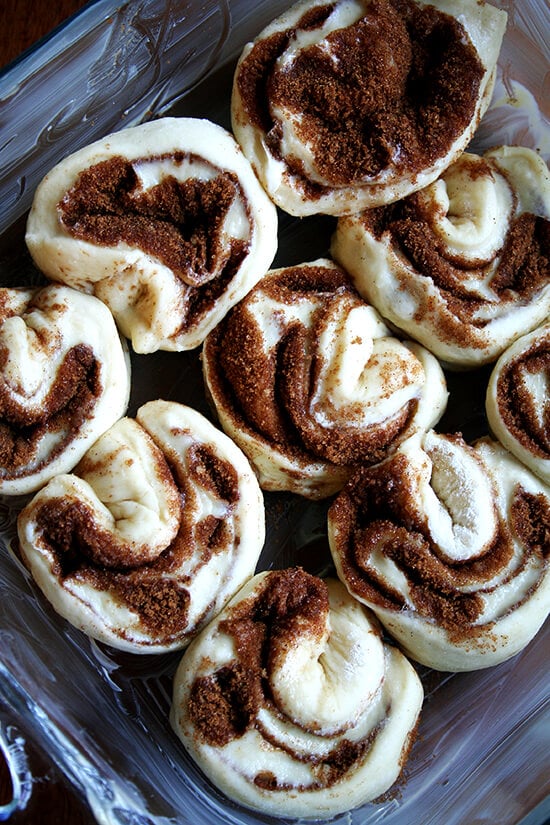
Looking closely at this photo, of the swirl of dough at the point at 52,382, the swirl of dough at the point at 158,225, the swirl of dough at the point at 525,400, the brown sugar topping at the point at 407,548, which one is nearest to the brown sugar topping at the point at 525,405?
the swirl of dough at the point at 525,400

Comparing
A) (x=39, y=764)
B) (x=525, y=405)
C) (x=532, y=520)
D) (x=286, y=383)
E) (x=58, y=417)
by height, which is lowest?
(x=532, y=520)

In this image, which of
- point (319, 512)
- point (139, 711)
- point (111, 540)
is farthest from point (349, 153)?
point (139, 711)

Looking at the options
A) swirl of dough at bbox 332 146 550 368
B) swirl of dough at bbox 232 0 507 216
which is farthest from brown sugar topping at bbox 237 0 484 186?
swirl of dough at bbox 332 146 550 368

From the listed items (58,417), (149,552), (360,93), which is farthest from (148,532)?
(360,93)

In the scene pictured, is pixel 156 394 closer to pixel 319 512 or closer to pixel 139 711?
pixel 319 512

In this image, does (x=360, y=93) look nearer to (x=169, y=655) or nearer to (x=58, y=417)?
(x=58, y=417)

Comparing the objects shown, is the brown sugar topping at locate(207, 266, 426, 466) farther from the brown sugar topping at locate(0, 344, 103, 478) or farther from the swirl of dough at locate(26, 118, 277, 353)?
the brown sugar topping at locate(0, 344, 103, 478)

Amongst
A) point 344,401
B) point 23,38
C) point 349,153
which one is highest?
point 23,38
